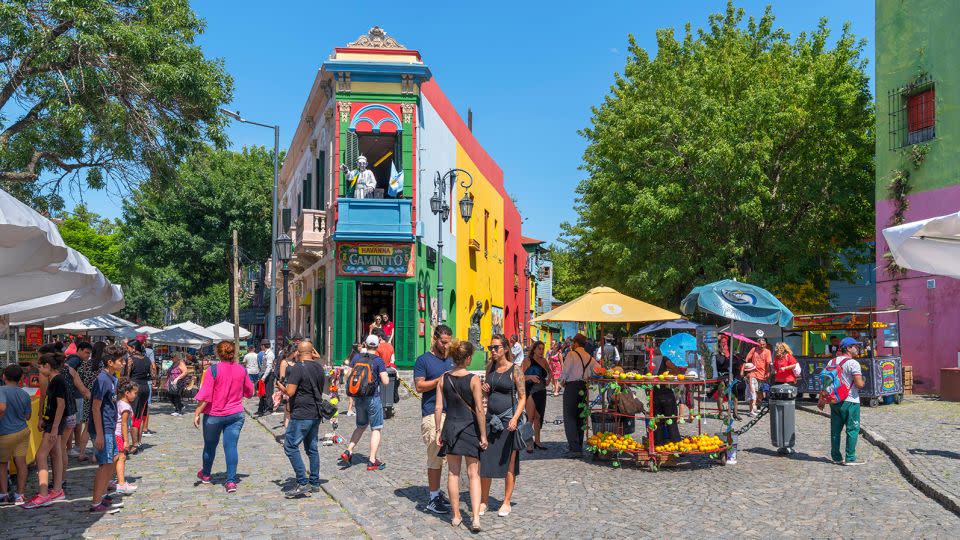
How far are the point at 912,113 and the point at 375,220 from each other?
14.0m

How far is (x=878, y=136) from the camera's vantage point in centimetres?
2212

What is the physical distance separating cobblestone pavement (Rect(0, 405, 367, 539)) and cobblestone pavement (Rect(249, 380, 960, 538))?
0.46 meters

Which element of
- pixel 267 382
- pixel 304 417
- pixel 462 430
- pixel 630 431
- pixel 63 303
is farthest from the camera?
pixel 267 382

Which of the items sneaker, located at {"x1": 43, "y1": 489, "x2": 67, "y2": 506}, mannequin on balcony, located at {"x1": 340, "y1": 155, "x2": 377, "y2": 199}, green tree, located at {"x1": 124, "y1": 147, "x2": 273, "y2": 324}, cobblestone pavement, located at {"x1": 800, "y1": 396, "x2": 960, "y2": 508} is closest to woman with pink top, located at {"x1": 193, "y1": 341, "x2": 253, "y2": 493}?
sneaker, located at {"x1": 43, "y1": 489, "x2": 67, "y2": 506}

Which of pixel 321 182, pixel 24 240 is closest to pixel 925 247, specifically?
pixel 24 240

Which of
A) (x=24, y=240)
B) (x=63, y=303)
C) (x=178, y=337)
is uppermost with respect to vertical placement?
(x=24, y=240)

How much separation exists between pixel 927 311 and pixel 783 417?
11254 mm

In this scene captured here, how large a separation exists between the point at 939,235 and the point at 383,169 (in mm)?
19632

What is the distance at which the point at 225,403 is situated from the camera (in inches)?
362

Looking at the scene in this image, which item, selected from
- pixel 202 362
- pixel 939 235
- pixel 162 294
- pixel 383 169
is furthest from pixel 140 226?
pixel 939 235

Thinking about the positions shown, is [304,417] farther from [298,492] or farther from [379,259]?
[379,259]

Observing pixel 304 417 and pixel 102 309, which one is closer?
pixel 304 417

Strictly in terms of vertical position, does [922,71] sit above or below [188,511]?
above

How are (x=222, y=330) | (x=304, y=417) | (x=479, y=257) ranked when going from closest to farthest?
(x=304, y=417) → (x=222, y=330) → (x=479, y=257)
